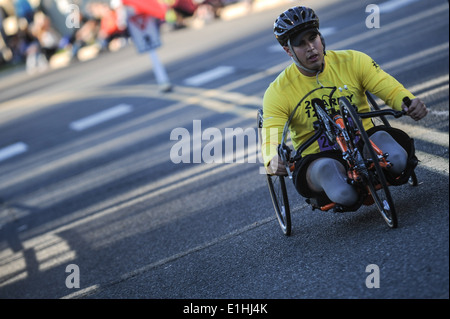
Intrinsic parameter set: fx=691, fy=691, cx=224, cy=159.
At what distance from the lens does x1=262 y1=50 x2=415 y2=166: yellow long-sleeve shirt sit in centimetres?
515

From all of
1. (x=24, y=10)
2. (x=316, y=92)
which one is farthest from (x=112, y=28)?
(x=316, y=92)

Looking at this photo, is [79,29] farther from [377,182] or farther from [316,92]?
[377,182]

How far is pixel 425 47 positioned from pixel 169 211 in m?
5.61

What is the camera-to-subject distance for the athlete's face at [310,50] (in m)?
5.05

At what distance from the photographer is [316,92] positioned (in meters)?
5.18

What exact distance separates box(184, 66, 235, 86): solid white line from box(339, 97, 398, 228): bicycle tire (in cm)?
1024

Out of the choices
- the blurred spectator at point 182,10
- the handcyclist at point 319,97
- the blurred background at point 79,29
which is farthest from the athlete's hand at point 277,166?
the blurred spectator at point 182,10

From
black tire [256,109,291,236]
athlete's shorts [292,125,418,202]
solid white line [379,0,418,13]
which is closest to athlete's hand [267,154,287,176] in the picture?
athlete's shorts [292,125,418,202]

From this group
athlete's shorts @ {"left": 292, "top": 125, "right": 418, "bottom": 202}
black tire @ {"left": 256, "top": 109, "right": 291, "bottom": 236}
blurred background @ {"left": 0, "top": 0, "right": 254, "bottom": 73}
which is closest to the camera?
athlete's shorts @ {"left": 292, "top": 125, "right": 418, "bottom": 202}

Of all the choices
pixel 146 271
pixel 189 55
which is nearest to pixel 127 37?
pixel 189 55

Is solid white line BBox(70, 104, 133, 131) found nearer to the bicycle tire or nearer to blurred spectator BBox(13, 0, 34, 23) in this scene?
the bicycle tire

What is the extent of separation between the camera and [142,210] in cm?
820

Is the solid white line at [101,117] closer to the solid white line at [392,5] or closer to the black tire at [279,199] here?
the solid white line at [392,5]

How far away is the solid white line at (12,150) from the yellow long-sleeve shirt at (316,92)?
33.1 feet
